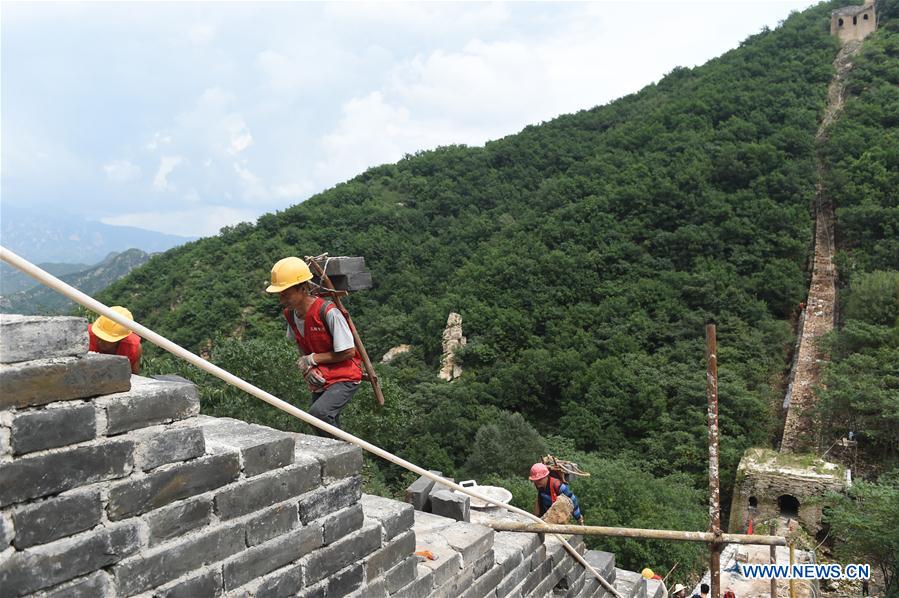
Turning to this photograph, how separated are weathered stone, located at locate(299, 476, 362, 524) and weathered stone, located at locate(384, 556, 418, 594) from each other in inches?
19.8

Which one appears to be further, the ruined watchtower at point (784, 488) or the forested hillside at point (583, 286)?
the forested hillside at point (583, 286)

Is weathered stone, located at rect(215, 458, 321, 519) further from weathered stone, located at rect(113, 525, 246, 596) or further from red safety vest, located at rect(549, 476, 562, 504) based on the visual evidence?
red safety vest, located at rect(549, 476, 562, 504)

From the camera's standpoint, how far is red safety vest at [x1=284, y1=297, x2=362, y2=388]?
143 inches

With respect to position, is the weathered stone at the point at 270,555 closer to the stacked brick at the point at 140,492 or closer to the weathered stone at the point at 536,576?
the stacked brick at the point at 140,492

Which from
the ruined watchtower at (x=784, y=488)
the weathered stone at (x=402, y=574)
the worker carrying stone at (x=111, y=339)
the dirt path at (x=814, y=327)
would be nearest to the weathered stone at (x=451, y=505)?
the weathered stone at (x=402, y=574)

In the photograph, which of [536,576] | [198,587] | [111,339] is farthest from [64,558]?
[536,576]

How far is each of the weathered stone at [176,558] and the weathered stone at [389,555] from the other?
2.68 ft

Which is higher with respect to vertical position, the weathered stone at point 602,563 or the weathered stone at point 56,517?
the weathered stone at point 56,517

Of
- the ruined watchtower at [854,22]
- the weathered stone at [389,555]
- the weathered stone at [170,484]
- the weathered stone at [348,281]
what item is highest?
the ruined watchtower at [854,22]

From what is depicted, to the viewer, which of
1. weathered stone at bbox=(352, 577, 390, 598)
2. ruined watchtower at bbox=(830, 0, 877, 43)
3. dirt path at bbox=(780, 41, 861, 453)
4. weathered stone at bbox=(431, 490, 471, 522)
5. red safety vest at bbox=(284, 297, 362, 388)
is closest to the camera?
weathered stone at bbox=(352, 577, 390, 598)

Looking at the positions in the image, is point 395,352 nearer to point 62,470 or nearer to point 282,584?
point 282,584

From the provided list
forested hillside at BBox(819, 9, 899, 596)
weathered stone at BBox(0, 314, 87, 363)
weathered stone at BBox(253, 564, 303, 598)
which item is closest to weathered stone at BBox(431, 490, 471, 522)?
weathered stone at BBox(253, 564, 303, 598)

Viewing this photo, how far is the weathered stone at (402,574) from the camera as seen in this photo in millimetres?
3025

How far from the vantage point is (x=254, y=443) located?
245cm
